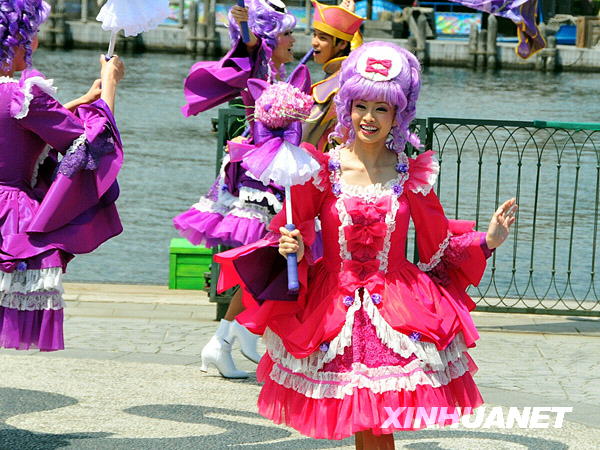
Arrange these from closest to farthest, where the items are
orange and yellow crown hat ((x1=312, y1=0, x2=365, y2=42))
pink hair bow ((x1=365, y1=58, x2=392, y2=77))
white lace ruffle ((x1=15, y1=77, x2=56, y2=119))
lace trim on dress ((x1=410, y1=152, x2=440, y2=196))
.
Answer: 1. pink hair bow ((x1=365, y1=58, x2=392, y2=77))
2. lace trim on dress ((x1=410, y1=152, x2=440, y2=196))
3. white lace ruffle ((x1=15, y1=77, x2=56, y2=119))
4. orange and yellow crown hat ((x1=312, y1=0, x2=365, y2=42))

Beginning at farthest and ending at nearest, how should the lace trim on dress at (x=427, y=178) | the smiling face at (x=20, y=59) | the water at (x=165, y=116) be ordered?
the water at (x=165, y=116) → the smiling face at (x=20, y=59) → the lace trim on dress at (x=427, y=178)

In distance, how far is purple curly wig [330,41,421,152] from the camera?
4684 mm

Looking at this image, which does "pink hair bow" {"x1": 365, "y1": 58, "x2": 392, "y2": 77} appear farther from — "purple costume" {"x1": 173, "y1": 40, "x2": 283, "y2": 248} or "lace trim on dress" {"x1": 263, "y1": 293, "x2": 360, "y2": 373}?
"purple costume" {"x1": 173, "y1": 40, "x2": 283, "y2": 248}

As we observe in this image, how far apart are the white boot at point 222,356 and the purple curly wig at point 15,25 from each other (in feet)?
6.65

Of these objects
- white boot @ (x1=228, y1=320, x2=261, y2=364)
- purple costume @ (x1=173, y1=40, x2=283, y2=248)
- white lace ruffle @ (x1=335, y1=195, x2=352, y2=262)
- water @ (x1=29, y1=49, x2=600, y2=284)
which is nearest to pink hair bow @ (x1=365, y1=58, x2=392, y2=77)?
white lace ruffle @ (x1=335, y1=195, x2=352, y2=262)

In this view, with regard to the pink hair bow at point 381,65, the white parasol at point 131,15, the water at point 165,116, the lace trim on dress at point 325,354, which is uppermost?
the white parasol at point 131,15

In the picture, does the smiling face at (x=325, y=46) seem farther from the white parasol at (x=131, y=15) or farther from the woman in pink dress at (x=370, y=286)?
the woman in pink dress at (x=370, y=286)

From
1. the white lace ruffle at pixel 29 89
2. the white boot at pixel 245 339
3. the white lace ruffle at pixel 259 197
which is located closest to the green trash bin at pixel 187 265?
the white boot at pixel 245 339

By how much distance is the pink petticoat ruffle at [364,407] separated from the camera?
4465mm

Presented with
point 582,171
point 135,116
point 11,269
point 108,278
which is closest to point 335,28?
point 11,269

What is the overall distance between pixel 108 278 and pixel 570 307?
4.80 m

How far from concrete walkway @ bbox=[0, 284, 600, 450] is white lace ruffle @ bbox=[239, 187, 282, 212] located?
0.92 m

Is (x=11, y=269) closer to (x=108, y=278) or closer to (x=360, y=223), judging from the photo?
(x=360, y=223)

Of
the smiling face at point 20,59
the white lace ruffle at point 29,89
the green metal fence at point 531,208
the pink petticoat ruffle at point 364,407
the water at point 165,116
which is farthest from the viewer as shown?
the water at point 165,116
